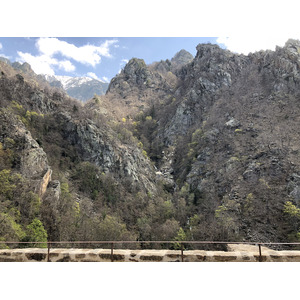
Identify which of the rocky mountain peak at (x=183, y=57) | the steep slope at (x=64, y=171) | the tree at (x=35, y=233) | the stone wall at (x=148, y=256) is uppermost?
the rocky mountain peak at (x=183, y=57)

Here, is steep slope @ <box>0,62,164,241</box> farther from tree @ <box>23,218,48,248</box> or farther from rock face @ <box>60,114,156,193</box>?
tree @ <box>23,218,48,248</box>

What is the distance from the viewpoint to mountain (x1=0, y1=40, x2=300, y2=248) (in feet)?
109

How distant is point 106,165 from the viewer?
55219 mm

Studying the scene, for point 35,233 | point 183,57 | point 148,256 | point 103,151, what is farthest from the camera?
point 183,57

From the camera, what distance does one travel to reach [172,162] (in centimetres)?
7425

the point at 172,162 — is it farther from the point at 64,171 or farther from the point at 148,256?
the point at 148,256

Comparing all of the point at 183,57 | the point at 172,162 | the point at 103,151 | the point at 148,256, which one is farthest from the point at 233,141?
the point at 183,57

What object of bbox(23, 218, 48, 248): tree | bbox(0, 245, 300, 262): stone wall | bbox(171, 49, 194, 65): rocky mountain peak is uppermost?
bbox(171, 49, 194, 65): rocky mountain peak

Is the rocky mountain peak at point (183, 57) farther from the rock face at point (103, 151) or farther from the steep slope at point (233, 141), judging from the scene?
the rock face at point (103, 151)

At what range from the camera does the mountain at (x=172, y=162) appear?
33.4 meters

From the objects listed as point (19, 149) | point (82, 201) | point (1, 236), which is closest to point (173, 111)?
point (82, 201)

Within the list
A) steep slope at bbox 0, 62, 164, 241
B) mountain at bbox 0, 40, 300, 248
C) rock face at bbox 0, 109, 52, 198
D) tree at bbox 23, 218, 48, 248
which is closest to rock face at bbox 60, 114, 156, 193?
steep slope at bbox 0, 62, 164, 241

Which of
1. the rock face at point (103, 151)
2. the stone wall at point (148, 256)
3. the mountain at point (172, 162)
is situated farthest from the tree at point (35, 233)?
the rock face at point (103, 151)

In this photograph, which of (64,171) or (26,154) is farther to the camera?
(64,171)
